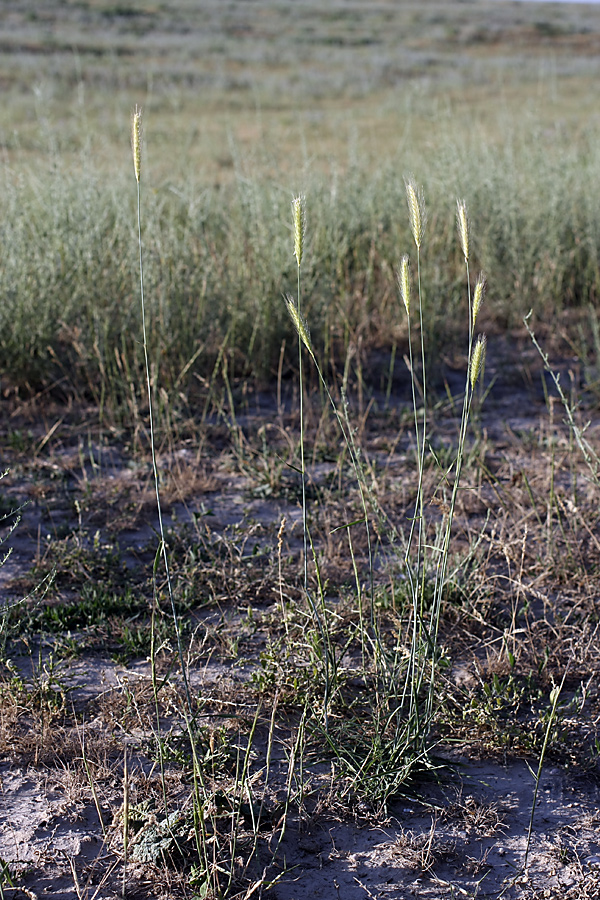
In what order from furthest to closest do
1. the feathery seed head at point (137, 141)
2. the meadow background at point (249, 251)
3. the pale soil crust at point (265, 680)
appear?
the meadow background at point (249, 251) → the pale soil crust at point (265, 680) → the feathery seed head at point (137, 141)

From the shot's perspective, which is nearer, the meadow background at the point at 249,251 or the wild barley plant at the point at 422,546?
the wild barley plant at the point at 422,546

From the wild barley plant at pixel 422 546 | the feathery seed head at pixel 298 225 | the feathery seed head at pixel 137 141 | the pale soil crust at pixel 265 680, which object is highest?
the feathery seed head at pixel 137 141

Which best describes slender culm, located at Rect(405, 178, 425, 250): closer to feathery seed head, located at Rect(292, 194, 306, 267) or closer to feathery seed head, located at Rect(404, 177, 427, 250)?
feathery seed head, located at Rect(404, 177, 427, 250)

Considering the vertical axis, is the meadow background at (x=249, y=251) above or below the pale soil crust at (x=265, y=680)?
above

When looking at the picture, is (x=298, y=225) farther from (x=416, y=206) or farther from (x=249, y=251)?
(x=249, y=251)

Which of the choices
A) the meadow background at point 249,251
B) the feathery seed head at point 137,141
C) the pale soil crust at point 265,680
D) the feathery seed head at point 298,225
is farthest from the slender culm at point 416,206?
the meadow background at point 249,251

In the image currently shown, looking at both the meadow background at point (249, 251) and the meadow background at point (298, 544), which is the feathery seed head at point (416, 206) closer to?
the meadow background at point (298, 544)

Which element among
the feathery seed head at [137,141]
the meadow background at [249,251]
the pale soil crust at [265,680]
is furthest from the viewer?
the meadow background at [249,251]

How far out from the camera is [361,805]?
70.1 inches

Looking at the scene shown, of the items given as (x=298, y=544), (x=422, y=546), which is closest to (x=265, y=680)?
(x=422, y=546)

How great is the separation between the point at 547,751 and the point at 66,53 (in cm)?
2910

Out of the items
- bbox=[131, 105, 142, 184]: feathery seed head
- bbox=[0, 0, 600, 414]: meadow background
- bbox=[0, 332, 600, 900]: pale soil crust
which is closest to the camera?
bbox=[131, 105, 142, 184]: feathery seed head

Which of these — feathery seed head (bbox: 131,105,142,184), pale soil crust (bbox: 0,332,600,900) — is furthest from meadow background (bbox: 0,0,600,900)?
feathery seed head (bbox: 131,105,142,184)

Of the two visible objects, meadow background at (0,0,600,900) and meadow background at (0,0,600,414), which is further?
meadow background at (0,0,600,414)
